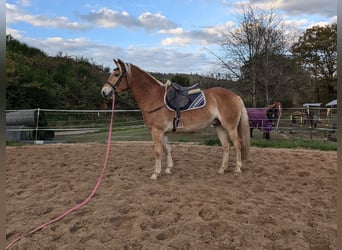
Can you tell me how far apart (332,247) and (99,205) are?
2261 millimetres

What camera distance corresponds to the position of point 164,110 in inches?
180

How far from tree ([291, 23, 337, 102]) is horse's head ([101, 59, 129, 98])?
2325 centimetres

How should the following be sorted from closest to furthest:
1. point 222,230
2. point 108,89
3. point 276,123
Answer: point 222,230 < point 108,89 < point 276,123

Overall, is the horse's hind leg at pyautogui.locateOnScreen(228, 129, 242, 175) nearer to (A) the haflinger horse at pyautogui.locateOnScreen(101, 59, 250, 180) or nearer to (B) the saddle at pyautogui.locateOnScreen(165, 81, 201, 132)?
(A) the haflinger horse at pyautogui.locateOnScreen(101, 59, 250, 180)

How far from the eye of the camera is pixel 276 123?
10.7 metres

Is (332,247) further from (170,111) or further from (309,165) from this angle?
(309,165)

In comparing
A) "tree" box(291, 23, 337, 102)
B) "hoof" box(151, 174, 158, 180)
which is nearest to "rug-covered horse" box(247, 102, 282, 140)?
"hoof" box(151, 174, 158, 180)

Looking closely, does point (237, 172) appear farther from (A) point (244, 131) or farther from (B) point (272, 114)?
(B) point (272, 114)

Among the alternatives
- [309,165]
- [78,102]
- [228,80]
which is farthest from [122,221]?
[78,102]

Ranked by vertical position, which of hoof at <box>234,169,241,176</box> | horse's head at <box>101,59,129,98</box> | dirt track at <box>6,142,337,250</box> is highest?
horse's head at <box>101,59,129,98</box>

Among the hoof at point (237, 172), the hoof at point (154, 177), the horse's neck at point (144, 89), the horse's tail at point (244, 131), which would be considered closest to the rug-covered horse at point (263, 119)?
the horse's tail at point (244, 131)

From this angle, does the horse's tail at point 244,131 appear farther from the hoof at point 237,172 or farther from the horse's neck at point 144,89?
the horse's neck at point 144,89

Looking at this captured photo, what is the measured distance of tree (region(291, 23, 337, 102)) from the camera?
25148mm

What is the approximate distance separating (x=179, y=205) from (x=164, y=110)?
1.69 m
